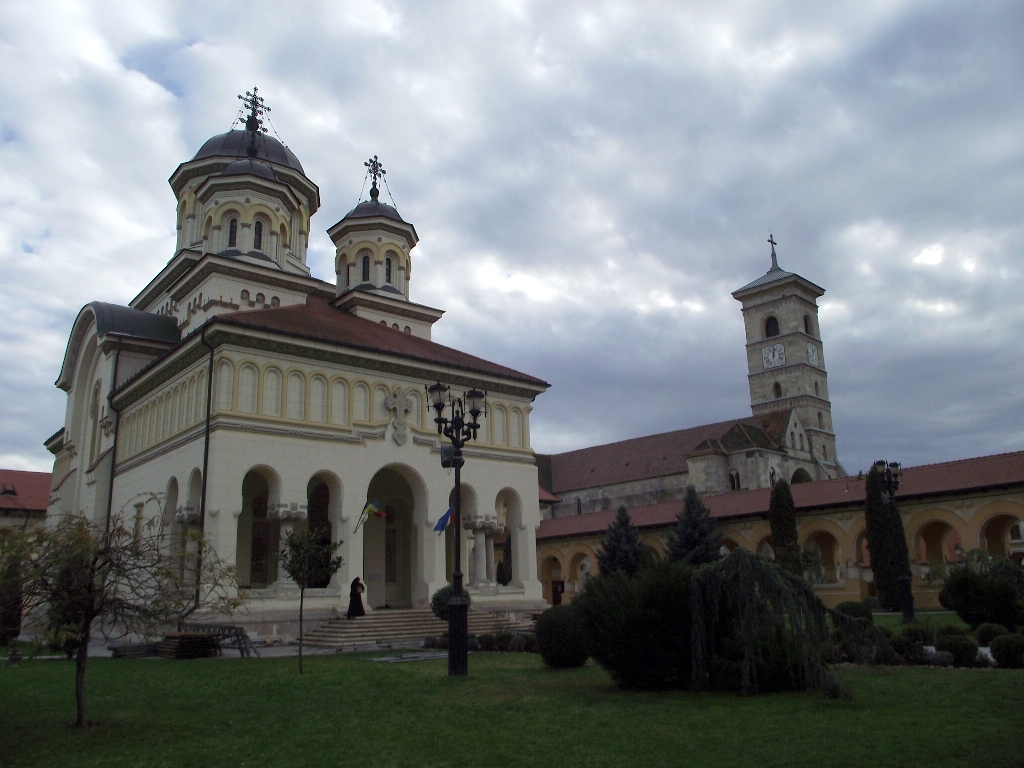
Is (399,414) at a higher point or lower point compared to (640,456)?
lower

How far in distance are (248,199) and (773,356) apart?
58550 mm

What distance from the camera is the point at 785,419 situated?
66.2 metres

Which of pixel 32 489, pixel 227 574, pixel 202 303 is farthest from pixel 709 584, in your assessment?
pixel 32 489

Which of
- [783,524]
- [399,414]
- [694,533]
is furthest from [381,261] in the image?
[783,524]

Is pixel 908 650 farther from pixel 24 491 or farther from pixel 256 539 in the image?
pixel 24 491

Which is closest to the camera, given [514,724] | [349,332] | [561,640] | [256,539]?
[514,724]

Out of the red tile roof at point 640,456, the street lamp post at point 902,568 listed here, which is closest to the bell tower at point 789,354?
the red tile roof at point 640,456

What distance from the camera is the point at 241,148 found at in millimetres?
36344

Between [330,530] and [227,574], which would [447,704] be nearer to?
[227,574]

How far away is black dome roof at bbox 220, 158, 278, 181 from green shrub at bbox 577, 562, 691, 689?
87.7 feet

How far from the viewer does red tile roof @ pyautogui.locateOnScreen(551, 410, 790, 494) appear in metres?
64.3

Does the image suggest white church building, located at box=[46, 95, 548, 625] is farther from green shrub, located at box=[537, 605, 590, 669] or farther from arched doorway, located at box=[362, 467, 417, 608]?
green shrub, located at box=[537, 605, 590, 669]

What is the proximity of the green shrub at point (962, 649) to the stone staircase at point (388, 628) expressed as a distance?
10.5 m

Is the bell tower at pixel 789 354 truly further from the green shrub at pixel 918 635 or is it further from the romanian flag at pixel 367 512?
the green shrub at pixel 918 635
